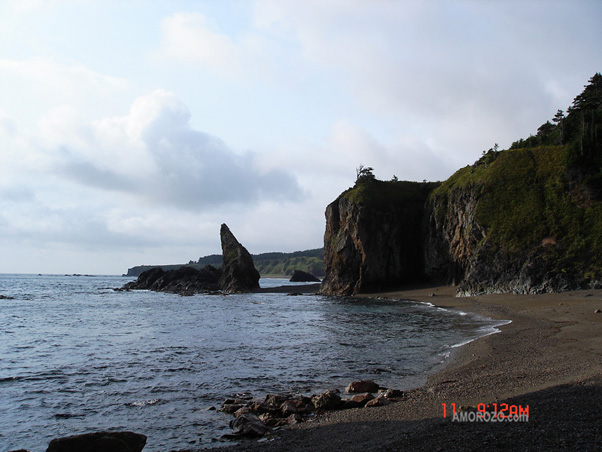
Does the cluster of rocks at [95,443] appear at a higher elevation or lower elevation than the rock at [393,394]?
higher

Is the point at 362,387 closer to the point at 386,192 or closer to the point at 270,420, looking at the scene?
the point at 270,420

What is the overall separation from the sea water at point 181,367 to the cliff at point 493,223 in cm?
1780

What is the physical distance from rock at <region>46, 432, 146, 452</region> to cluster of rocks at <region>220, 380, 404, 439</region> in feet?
8.91

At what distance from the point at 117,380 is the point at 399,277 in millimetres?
71431

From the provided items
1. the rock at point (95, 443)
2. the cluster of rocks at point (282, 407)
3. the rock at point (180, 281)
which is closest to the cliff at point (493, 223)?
the cluster of rocks at point (282, 407)

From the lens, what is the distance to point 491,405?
36.9ft

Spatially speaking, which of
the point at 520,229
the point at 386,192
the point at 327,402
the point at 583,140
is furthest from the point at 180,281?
the point at 327,402

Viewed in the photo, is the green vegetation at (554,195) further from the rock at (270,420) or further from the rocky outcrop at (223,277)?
the rocky outcrop at (223,277)

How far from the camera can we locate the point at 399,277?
8431 centimetres

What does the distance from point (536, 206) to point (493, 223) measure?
19.6ft

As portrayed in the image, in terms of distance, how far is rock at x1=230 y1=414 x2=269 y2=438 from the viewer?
11.7 m

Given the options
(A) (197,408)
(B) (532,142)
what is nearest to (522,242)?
(B) (532,142)

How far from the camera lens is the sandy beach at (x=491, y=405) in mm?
8266

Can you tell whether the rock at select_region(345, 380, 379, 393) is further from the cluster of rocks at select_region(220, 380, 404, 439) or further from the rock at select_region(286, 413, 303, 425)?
the rock at select_region(286, 413, 303, 425)
